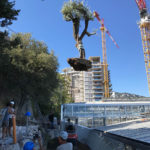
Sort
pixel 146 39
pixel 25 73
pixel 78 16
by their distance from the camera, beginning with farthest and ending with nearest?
pixel 146 39 < pixel 25 73 < pixel 78 16

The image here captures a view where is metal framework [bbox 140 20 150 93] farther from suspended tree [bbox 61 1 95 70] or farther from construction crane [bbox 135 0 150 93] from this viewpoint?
suspended tree [bbox 61 1 95 70]

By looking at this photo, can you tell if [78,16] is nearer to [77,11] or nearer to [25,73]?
[77,11]

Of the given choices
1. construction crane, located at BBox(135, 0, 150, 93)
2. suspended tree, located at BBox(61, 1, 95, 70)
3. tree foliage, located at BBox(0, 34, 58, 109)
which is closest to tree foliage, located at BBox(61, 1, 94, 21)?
suspended tree, located at BBox(61, 1, 95, 70)

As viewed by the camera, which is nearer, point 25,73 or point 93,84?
point 25,73

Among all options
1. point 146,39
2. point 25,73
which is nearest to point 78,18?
point 25,73

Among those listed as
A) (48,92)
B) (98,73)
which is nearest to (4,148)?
(48,92)

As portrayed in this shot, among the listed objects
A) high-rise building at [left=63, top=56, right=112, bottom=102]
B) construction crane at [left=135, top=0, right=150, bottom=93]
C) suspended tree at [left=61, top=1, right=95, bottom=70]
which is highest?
construction crane at [left=135, top=0, right=150, bottom=93]

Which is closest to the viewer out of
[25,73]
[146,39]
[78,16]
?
[78,16]

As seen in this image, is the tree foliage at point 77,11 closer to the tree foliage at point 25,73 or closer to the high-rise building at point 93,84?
the tree foliage at point 25,73

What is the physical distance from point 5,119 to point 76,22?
Answer: 13.1ft

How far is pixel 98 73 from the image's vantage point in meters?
66.6

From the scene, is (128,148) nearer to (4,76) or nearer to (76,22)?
(76,22)

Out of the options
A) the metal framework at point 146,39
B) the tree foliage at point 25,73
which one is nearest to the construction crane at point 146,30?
the metal framework at point 146,39

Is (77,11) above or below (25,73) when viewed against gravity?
below
